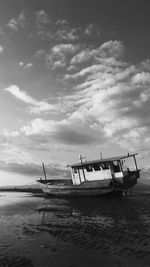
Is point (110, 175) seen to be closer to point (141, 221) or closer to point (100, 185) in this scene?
point (100, 185)

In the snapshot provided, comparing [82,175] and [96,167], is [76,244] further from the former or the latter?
[82,175]

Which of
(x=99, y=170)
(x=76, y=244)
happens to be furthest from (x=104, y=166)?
(x=76, y=244)

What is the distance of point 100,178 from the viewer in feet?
122

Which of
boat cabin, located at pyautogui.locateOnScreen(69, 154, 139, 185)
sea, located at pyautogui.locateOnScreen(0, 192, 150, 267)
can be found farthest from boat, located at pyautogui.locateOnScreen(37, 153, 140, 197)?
sea, located at pyautogui.locateOnScreen(0, 192, 150, 267)

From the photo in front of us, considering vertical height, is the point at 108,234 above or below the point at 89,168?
below

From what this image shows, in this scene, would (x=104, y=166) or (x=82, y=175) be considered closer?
(x=104, y=166)

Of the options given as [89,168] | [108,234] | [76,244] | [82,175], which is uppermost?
[89,168]

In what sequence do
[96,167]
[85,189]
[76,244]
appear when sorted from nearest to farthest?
[76,244] < [85,189] < [96,167]

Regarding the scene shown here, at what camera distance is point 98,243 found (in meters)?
11.7

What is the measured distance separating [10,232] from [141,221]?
32.2ft

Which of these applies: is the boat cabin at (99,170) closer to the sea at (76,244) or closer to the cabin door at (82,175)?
the cabin door at (82,175)

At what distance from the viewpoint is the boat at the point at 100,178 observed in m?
34.8

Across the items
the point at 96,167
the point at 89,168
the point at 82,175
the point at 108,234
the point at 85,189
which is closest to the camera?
the point at 108,234

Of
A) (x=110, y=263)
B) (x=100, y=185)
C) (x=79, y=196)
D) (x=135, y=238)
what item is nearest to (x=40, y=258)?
(x=110, y=263)
